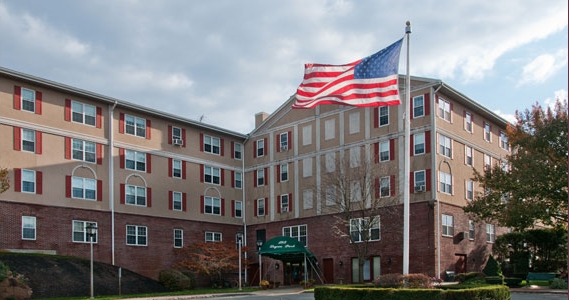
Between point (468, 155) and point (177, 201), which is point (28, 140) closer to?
point (177, 201)

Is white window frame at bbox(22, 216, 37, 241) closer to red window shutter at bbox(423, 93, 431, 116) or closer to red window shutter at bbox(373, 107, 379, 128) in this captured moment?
red window shutter at bbox(373, 107, 379, 128)

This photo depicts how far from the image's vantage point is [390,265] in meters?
40.4

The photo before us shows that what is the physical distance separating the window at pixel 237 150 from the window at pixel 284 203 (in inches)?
234

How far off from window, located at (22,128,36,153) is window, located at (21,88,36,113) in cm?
135

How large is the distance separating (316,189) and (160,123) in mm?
12392

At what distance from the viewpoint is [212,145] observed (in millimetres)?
50000

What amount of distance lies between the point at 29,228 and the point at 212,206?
1529cm

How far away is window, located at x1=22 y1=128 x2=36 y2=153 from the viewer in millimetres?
37469

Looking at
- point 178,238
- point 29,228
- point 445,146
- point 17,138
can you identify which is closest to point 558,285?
point 445,146

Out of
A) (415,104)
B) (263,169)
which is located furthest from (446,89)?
(263,169)

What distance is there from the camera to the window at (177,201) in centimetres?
4606

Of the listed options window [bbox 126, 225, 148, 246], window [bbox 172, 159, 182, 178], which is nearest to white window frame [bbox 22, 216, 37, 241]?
window [bbox 126, 225, 148, 246]

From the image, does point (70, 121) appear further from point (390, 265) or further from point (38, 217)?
point (390, 265)

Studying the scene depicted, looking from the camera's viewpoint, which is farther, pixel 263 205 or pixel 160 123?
pixel 263 205
